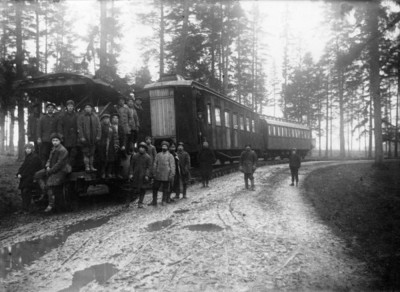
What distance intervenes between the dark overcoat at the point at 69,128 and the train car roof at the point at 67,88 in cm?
96

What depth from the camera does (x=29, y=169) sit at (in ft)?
28.5

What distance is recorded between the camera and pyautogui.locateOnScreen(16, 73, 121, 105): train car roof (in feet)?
28.8

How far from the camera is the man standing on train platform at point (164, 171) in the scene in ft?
30.4

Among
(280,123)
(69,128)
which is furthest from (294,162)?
(280,123)

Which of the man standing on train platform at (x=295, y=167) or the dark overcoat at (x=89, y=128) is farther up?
the dark overcoat at (x=89, y=128)

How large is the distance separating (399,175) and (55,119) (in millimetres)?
15845

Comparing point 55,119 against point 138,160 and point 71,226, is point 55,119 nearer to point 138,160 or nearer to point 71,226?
point 138,160

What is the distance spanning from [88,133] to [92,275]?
477cm

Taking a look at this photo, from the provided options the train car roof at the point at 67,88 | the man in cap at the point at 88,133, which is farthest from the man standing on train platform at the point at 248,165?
the man in cap at the point at 88,133

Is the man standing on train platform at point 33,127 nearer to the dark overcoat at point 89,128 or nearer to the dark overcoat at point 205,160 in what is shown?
the dark overcoat at point 89,128

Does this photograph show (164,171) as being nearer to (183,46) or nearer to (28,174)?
(28,174)

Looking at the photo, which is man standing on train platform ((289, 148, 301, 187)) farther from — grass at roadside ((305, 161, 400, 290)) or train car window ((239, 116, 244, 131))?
train car window ((239, 116, 244, 131))

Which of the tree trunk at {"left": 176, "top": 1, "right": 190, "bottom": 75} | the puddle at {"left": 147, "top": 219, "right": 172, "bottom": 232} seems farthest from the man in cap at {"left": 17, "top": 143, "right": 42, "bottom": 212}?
the tree trunk at {"left": 176, "top": 1, "right": 190, "bottom": 75}

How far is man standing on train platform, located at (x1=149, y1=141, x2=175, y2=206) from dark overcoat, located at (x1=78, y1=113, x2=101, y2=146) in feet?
6.04
